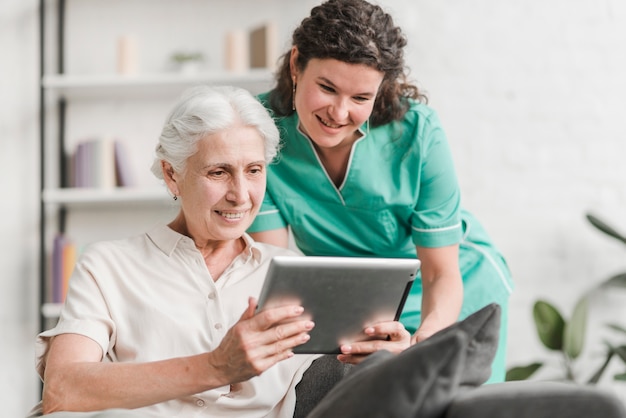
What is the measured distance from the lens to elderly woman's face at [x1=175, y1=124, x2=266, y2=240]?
1713 millimetres

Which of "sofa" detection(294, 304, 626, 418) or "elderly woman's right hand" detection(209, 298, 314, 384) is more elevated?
"sofa" detection(294, 304, 626, 418)

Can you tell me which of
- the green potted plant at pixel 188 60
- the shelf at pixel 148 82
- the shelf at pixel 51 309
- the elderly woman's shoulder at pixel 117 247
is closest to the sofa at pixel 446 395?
the elderly woman's shoulder at pixel 117 247

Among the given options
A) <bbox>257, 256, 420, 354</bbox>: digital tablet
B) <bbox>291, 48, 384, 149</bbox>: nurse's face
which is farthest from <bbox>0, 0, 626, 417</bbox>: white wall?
<bbox>257, 256, 420, 354</bbox>: digital tablet

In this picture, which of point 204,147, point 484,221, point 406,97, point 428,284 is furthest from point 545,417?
point 484,221

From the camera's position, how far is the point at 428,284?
2.11m

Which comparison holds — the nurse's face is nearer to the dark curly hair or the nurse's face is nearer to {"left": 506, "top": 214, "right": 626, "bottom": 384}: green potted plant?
the dark curly hair

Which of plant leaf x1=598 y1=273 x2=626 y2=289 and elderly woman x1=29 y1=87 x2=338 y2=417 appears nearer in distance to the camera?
elderly woman x1=29 y1=87 x2=338 y2=417

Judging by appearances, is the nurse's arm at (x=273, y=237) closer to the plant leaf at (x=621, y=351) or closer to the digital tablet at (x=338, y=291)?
the digital tablet at (x=338, y=291)

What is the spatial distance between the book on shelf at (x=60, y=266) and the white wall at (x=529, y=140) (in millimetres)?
178

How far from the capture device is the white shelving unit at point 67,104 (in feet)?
12.6

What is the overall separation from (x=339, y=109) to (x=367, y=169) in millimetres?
275

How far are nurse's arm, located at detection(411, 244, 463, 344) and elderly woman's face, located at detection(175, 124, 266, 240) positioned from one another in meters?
0.47

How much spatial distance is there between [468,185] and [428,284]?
6.43 feet

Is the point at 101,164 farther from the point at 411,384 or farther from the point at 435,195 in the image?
the point at 411,384
